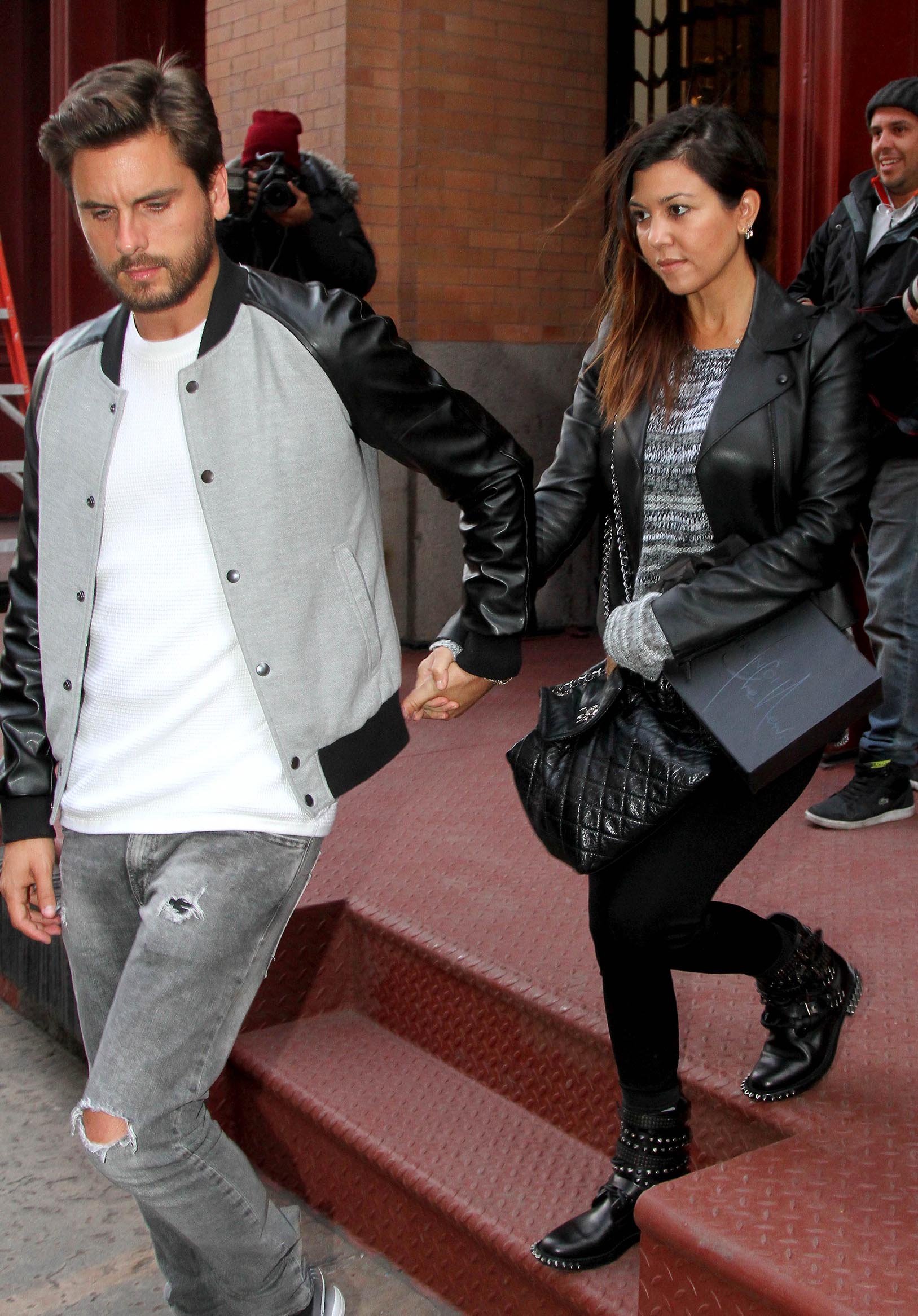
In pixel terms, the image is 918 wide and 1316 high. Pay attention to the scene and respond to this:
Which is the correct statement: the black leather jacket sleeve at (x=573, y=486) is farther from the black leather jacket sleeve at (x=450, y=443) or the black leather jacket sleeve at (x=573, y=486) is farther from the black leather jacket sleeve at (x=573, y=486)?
the black leather jacket sleeve at (x=450, y=443)

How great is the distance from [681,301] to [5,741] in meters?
1.39

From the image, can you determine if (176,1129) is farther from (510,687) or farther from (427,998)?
(510,687)

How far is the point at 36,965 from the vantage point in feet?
13.9

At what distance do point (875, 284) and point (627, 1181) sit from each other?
8.97 feet

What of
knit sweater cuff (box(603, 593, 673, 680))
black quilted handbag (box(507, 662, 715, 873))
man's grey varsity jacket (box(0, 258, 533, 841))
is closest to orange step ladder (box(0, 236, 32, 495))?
man's grey varsity jacket (box(0, 258, 533, 841))

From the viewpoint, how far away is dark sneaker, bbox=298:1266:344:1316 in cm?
235

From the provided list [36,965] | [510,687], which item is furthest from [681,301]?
[510,687]

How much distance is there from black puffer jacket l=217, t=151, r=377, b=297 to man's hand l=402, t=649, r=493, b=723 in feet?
10.1

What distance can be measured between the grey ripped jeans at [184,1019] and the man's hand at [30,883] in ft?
0.22

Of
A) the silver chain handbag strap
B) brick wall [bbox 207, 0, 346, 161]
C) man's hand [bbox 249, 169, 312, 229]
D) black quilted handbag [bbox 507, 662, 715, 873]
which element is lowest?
black quilted handbag [bbox 507, 662, 715, 873]

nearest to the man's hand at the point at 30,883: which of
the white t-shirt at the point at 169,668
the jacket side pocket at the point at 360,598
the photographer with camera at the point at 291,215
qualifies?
the white t-shirt at the point at 169,668

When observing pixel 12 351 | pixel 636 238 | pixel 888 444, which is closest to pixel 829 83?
pixel 888 444

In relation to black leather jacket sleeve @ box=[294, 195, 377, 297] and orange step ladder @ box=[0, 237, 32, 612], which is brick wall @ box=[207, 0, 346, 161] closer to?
orange step ladder @ box=[0, 237, 32, 612]

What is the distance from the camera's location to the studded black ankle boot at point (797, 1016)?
2621 mm
